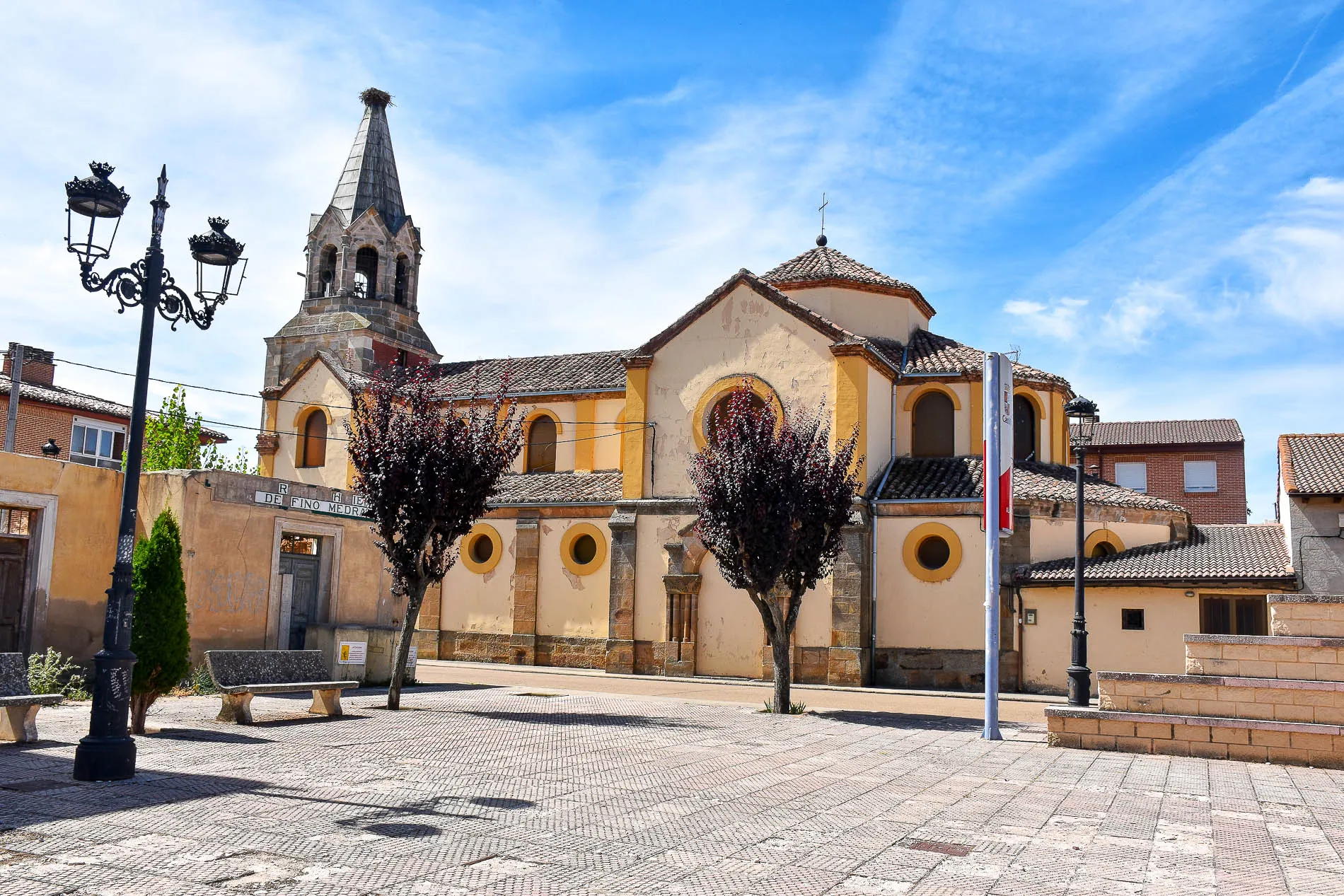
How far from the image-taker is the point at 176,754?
10703 mm

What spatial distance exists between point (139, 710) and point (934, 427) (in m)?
21.6

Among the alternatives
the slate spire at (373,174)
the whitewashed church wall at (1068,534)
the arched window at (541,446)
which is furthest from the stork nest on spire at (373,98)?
the whitewashed church wall at (1068,534)

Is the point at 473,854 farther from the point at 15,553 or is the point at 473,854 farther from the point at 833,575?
the point at 833,575

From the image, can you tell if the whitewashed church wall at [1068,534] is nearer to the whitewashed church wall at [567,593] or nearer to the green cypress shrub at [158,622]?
the whitewashed church wall at [567,593]

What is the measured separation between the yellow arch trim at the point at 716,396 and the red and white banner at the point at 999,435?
40.0 ft

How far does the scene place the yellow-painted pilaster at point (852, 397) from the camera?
2611cm

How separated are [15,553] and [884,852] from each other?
14.6 meters

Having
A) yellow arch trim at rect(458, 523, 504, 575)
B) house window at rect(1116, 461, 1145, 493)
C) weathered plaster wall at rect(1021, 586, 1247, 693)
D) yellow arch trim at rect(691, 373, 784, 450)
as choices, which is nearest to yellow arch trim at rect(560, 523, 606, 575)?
yellow arch trim at rect(458, 523, 504, 575)

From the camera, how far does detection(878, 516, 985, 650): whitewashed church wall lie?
2541 cm

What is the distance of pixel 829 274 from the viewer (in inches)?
1166

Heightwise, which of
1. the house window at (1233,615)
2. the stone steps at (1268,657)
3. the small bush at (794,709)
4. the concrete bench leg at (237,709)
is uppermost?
the house window at (1233,615)

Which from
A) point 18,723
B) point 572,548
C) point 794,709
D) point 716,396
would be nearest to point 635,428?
point 716,396

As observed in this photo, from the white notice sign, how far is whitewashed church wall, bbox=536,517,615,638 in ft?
33.4

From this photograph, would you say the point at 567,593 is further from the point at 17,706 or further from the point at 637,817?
the point at 637,817
